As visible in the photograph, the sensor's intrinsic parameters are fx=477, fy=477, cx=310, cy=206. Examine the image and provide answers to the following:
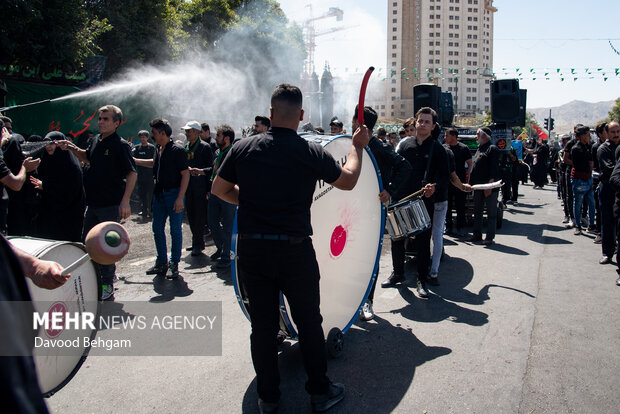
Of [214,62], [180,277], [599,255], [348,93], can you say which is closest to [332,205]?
[180,277]

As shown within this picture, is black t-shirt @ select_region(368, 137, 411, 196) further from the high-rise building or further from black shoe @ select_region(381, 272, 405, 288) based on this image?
the high-rise building

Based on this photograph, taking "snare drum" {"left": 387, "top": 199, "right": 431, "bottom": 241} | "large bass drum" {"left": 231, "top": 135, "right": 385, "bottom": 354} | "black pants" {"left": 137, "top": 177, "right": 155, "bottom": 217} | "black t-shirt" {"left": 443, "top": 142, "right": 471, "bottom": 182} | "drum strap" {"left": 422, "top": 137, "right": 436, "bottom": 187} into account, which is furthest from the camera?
"black pants" {"left": 137, "top": 177, "right": 155, "bottom": 217}

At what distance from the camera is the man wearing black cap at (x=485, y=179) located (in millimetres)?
8352

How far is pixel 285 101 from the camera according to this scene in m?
2.86

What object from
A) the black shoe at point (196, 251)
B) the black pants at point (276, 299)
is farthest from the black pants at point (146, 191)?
the black pants at point (276, 299)

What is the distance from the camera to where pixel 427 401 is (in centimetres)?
313

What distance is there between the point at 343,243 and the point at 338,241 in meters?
0.08

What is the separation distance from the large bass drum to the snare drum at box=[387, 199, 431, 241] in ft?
1.65

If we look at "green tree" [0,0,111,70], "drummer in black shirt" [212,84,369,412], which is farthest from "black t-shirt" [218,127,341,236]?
"green tree" [0,0,111,70]

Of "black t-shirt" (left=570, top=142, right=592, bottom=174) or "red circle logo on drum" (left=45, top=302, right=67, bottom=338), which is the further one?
"black t-shirt" (left=570, top=142, right=592, bottom=174)

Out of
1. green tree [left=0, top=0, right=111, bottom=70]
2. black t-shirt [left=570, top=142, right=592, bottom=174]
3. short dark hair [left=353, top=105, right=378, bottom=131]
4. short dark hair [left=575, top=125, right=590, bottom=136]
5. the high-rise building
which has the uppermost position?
the high-rise building

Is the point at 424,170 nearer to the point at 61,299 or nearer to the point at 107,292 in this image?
the point at 107,292

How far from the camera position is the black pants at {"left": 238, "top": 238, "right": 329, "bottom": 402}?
2801mm

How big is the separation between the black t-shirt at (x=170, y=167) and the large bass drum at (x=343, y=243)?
3030 mm
